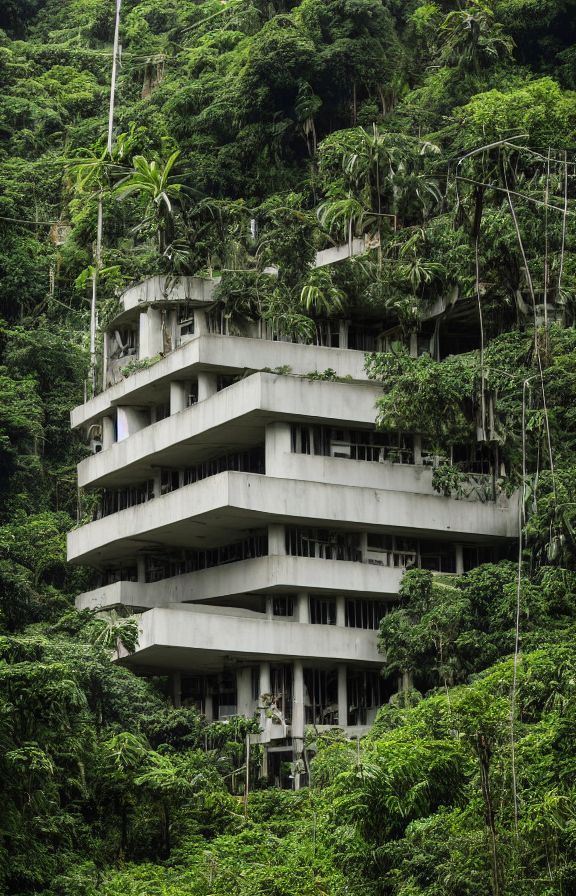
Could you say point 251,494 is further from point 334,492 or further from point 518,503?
point 518,503

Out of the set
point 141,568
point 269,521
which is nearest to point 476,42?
point 141,568

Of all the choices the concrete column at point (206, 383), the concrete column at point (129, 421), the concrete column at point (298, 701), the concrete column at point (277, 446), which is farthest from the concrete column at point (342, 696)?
the concrete column at point (129, 421)

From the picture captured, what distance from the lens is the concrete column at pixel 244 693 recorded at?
3784cm

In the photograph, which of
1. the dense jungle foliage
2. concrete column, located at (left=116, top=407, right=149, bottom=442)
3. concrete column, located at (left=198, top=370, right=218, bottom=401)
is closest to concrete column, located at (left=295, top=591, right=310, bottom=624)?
the dense jungle foliage

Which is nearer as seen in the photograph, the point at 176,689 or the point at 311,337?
the point at 176,689

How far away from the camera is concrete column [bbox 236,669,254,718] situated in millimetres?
37844

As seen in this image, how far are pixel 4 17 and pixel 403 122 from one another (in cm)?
2565

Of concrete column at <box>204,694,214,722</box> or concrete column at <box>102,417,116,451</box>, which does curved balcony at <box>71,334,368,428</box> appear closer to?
concrete column at <box>102,417,116,451</box>

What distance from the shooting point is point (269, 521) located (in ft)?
126

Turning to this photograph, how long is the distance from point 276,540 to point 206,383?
4.62 m

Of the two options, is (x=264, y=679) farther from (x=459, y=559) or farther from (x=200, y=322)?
(x=200, y=322)

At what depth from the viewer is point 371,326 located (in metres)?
43.2

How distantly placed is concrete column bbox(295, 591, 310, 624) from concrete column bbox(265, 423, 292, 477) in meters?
2.87

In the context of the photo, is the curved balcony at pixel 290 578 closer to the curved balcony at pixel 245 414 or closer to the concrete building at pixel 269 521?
the concrete building at pixel 269 521
